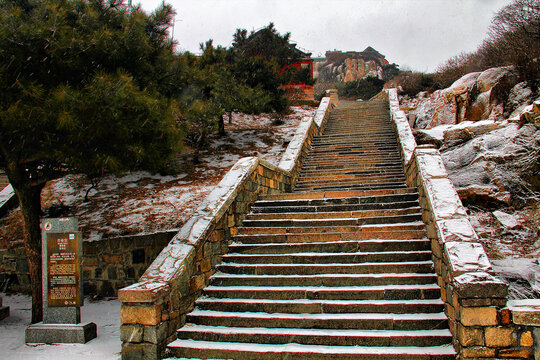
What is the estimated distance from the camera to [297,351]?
3.79 metres

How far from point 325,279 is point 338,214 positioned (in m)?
1.53

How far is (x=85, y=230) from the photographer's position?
26.8ft

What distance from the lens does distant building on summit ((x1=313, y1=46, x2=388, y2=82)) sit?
196 ft

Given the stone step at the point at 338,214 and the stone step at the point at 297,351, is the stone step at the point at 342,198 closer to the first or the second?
the stone step at the point at 338,214

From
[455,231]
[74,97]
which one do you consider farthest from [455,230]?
[74,97]

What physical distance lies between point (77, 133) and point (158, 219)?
381cm

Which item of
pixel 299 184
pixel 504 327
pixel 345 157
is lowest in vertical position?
pixel 504 327

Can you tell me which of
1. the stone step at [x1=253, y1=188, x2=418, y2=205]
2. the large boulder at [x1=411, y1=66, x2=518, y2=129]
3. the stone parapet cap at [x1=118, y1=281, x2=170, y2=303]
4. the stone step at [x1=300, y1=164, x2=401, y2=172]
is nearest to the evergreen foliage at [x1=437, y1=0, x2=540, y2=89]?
the large boulder at [x1=411, y1=66, x2=518, y2=129]

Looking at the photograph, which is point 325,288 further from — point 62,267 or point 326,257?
point 62,267

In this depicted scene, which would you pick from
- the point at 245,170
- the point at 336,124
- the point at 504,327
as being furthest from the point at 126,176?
the point at 504,327

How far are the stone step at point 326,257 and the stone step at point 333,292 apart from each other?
46 cm

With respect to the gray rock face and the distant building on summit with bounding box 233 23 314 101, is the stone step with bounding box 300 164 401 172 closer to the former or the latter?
the gray rock face

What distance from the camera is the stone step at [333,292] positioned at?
171 inches

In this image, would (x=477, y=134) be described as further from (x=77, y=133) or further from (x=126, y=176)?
(x=126, y=176)
